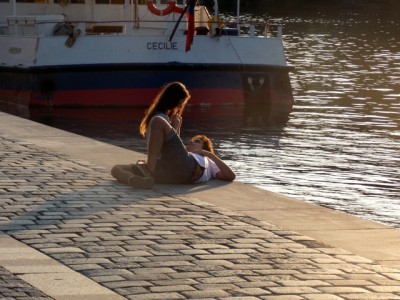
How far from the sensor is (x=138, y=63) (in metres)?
26.4

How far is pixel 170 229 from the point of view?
9.51 meters

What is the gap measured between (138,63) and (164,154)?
1465 cm

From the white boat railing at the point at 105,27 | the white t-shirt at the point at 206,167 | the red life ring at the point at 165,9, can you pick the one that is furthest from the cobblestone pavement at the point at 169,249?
the red life ring at the point at 165,9

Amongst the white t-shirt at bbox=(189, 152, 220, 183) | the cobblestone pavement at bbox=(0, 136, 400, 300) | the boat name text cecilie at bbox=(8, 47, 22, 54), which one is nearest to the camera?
the cobblestone pavement at bbox=(0, 136, 400, 300)

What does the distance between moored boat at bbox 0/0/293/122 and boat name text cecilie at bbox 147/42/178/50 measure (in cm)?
2

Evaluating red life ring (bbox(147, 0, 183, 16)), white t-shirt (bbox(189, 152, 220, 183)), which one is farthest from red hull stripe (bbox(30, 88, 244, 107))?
white t-shirt (bbox(189, 152, 220, 183))

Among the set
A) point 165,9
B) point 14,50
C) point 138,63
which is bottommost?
point 138,63

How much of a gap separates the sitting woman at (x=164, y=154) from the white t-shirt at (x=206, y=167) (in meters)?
0.07

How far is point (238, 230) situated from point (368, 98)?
21028 mm

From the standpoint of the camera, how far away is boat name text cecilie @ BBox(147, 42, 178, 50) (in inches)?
1045

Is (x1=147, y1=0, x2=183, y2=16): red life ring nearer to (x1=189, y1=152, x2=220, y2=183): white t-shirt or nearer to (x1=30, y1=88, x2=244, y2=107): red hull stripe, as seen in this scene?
(x1=30, y1=88, x2=244, y2=107): red hull stripe

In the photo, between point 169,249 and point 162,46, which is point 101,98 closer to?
point 162,46

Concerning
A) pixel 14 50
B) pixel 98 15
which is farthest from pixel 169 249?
pixel 98 15

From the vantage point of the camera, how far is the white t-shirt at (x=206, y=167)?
12.2m
